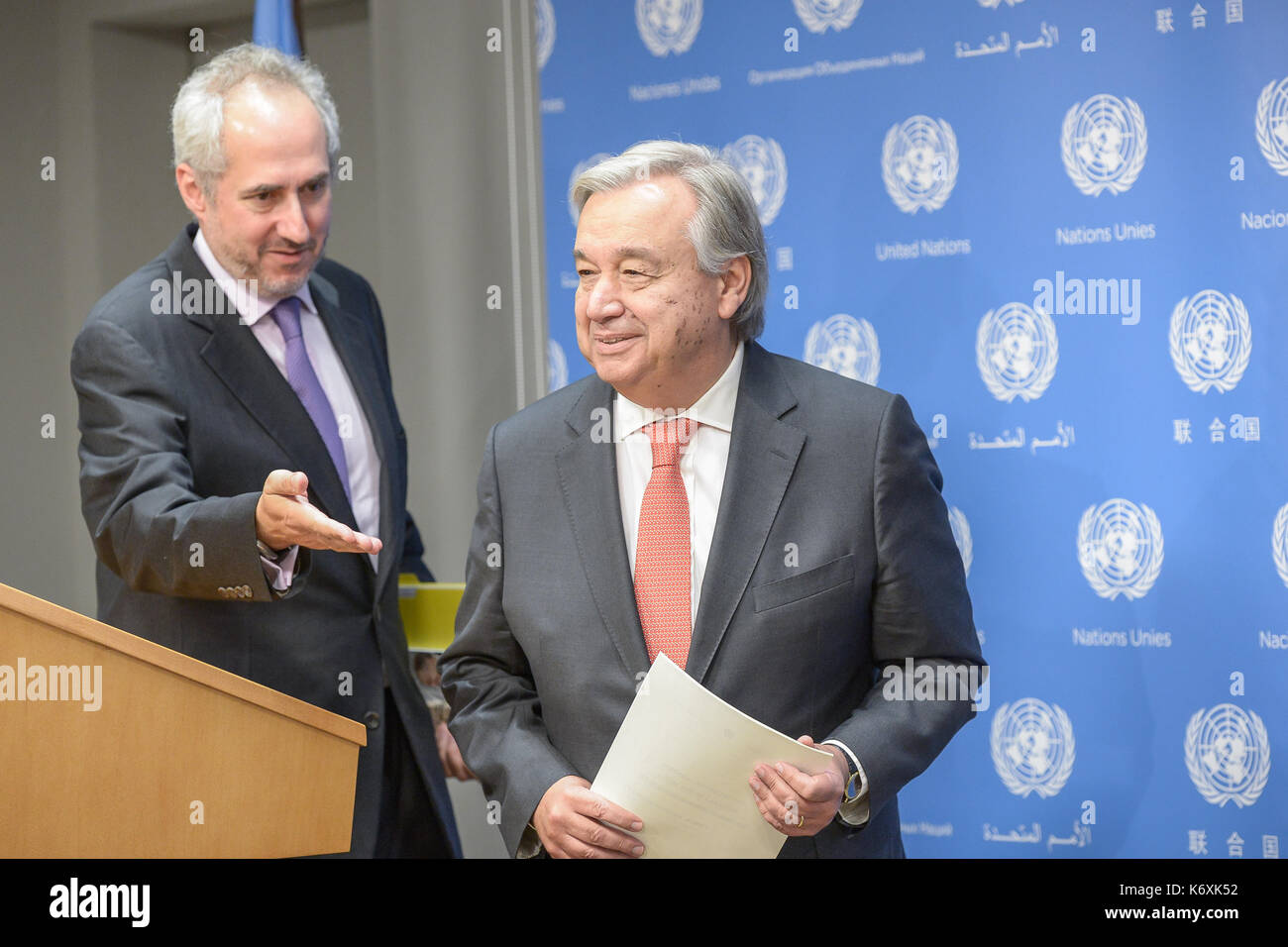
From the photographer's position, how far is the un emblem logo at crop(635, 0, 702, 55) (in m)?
3.78

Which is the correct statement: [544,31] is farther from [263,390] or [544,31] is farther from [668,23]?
[263,390]

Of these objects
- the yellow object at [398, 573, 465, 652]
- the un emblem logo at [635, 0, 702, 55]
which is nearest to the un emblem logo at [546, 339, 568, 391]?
the yellow object at [398, 573, 465, 652]

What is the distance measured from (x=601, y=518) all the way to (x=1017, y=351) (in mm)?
1476

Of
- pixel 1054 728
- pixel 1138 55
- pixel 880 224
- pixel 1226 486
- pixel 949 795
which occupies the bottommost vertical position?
pixel 949 795

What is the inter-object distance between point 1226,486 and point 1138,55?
1090 mm

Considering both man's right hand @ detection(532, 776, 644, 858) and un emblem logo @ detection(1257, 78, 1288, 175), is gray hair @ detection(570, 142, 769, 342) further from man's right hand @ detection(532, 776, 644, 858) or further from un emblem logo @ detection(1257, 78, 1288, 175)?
un emblem logo @ detection(1257, 78, 1288, 175)

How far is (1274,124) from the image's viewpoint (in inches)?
122

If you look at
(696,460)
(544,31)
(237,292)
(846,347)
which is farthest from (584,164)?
(696,460)

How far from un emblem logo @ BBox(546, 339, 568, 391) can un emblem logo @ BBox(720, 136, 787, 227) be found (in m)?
0.81

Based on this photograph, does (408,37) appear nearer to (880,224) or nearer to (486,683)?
(880,224)

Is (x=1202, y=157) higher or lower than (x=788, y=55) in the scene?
lower

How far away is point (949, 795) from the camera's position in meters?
3.55

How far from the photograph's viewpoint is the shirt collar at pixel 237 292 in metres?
3.00
